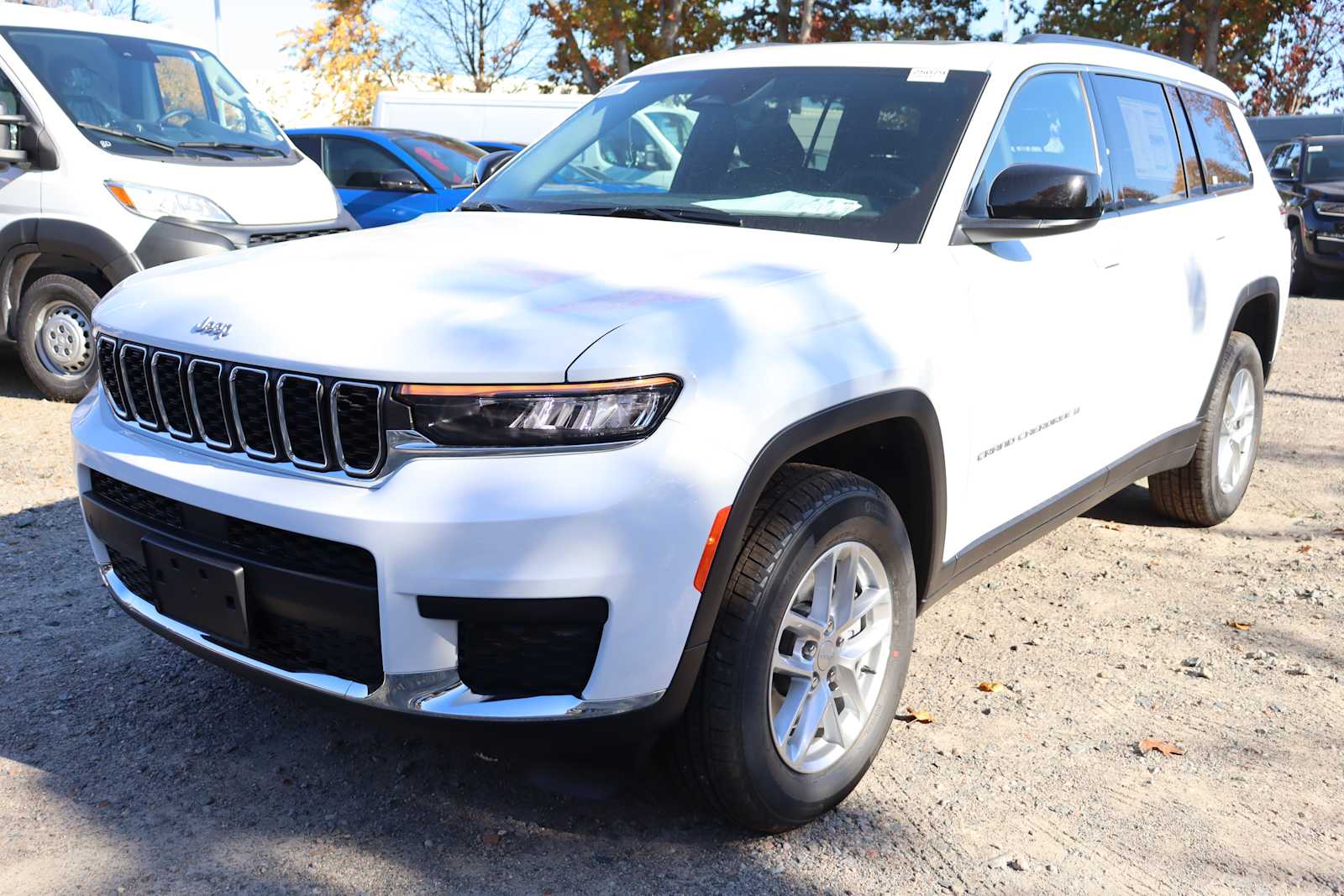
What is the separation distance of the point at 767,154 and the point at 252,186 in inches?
194

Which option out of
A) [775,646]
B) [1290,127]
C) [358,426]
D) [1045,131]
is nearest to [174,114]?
[1045,131]

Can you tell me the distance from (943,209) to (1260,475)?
3.93m

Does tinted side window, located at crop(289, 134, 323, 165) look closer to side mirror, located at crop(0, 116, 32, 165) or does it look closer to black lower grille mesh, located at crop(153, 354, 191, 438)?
side mirror, located at crop(0, 116, 32, 165)

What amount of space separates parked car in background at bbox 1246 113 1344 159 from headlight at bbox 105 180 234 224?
20.8m

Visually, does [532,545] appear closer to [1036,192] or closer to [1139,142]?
[1036,192]

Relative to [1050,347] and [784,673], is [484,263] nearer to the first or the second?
[784,673]

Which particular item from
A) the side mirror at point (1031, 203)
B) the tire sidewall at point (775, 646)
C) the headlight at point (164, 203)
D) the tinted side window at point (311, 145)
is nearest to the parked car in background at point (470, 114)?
the tinted side window at point (311, 145)

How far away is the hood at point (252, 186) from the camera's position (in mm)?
7156

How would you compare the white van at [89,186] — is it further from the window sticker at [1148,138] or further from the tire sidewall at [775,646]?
the tire sidewall at [775,646]

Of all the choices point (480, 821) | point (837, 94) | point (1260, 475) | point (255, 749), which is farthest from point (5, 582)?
point (1260, 475)

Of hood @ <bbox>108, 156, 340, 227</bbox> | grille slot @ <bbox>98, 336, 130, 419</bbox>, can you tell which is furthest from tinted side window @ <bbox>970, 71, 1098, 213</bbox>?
hood @ <bbox>108, 156, 340, 227</bbox>

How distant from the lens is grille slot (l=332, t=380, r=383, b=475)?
236 centimetres

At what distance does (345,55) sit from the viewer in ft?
104

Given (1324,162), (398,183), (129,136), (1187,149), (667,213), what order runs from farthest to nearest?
(1324,162) → (398,183) → (129,136) → (1187,149) → (667,213)
